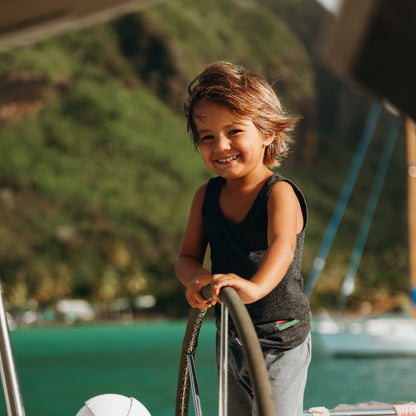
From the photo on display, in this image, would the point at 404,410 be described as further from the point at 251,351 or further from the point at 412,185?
the point at 412,185

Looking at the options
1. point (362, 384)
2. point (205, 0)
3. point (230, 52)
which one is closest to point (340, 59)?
point (362, 384)

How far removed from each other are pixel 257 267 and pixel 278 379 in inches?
7.4

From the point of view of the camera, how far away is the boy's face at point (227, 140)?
113 centimetres

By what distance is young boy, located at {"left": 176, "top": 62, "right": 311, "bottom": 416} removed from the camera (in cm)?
110

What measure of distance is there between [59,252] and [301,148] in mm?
16017

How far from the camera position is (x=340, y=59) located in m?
0.43

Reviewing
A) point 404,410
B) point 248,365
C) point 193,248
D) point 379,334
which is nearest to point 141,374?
point 379,334

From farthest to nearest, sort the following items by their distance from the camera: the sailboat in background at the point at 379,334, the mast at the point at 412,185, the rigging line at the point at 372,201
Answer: the rigging line at the point at 372,201 → the mast at the point at 412,185 → the sailboat in background at the point at 379,334

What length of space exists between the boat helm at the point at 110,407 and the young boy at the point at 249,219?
1.04 feet

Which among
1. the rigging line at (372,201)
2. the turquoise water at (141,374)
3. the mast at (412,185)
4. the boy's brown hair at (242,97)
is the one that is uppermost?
the rigging line at (372,201)

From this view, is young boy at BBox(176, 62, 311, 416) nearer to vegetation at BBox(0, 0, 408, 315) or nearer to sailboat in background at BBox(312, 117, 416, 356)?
sailboat in background at BBox(312, 117, 416, 356)

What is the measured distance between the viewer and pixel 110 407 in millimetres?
1394

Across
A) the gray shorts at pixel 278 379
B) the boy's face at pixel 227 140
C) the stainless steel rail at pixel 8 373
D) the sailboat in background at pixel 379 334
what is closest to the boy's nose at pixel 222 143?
the boy's face at pixel 227 140

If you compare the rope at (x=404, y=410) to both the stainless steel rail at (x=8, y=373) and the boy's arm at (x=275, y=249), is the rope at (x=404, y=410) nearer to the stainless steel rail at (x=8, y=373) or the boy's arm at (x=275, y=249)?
the boy's arm at (x=275, y=249)
